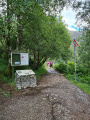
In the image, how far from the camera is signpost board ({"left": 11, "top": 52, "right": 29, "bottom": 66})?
6785mm

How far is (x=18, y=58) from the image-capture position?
7.02 m

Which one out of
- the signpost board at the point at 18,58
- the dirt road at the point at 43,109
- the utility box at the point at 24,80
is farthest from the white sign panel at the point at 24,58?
the dirt road at the point at 43,109

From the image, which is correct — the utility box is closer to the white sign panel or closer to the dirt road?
the dirt road

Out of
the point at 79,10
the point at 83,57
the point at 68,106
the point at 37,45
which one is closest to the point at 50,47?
the point at 37,45

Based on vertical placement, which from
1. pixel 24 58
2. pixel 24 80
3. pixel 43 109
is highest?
pixel 24 58

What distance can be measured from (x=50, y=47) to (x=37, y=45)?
6.07 ft

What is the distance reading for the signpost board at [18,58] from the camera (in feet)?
22.3

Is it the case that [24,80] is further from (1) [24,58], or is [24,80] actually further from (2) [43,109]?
(2) [43,109]

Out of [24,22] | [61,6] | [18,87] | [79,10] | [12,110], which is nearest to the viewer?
[12,110]

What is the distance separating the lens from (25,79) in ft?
19.7

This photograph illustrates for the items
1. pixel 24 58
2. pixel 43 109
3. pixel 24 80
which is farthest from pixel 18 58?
pixel 43 109

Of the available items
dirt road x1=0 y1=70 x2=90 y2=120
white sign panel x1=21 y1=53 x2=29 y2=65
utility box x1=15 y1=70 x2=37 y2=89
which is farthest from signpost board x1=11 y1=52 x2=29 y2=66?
dirt road x1=0 y1=70 x2=90 y2=120

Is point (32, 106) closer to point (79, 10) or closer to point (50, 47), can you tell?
point (79, 10)

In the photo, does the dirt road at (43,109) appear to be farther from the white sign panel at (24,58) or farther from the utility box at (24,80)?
the white sign panel at (24,58)
